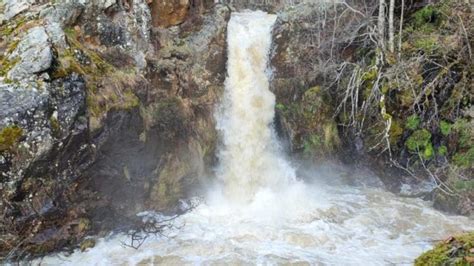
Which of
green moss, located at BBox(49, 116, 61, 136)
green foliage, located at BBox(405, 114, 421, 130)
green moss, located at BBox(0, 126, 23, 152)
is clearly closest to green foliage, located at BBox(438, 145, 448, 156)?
green foliage, located at BBox(405, 114, 421, 130)

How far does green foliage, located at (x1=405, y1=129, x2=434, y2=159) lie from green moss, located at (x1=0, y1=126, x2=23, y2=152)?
708cm

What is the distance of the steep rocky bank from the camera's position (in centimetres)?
617

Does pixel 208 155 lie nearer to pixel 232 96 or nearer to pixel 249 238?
pixel 232 96

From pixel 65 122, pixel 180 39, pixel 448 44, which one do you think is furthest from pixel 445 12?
pixel 65 122

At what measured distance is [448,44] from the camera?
7957 mm

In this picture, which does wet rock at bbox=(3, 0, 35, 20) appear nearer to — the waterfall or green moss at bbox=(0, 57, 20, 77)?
green moss at bbox=(0, 57, 20, 77)

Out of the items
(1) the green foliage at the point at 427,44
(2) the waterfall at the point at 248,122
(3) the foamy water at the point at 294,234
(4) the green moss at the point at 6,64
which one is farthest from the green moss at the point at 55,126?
(1) the green foliage at the point at 427,44

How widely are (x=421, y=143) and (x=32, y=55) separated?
724cm

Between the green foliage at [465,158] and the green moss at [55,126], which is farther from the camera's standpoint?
the green foliage at [465,158]

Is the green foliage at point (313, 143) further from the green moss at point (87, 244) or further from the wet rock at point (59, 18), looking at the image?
the wet rock at point (59, 18)

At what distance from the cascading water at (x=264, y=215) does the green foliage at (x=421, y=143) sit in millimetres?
1002

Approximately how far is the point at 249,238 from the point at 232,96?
3521 millimetres

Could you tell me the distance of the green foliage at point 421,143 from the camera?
8102 millimetres

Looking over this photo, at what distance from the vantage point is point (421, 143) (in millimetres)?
8172
